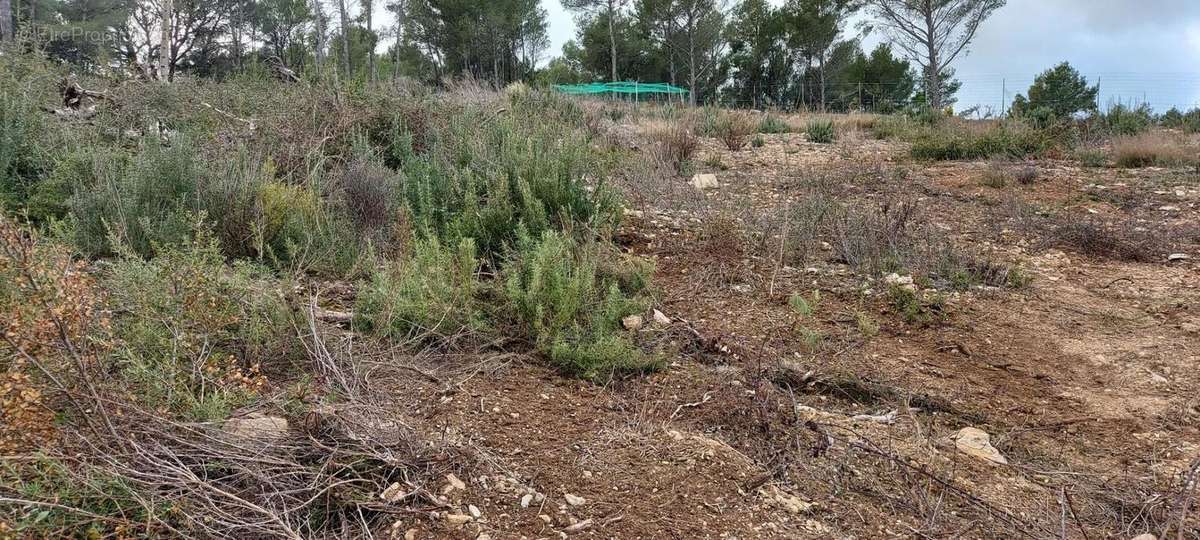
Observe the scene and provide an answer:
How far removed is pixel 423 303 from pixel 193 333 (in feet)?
2.61

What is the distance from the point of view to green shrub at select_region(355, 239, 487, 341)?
2867 millimetres

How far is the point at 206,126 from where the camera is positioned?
217 inches

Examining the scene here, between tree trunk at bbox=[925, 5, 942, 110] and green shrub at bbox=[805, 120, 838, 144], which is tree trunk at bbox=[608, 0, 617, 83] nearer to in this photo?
tree trunk at bbox=[925, 5, 942, 110]

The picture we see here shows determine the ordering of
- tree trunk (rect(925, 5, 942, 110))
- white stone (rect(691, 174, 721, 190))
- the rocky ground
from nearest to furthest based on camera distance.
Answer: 1. the rocky ground
2. white stone (rect(691, 174, 721, 190))
3. tree trunk (rect(925, 5, 942, 110))

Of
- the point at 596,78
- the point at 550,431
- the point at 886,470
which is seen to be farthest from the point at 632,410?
the point at 596,78

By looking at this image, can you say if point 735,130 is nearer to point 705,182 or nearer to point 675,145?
point 675,145

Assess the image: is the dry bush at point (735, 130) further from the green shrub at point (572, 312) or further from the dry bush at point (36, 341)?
the dry bush at point (36, 341)

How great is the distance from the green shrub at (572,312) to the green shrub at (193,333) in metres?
0.89

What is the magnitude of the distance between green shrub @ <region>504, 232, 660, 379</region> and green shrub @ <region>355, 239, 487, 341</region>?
18 centimetres

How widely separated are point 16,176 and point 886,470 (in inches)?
186

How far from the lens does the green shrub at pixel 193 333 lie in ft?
6.81

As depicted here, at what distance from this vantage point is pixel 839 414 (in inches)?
105

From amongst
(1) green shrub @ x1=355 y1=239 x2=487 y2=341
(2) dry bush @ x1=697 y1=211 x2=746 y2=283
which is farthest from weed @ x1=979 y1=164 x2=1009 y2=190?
(1) green shrub @ x1=355 y1=239 x2=487 y2=341

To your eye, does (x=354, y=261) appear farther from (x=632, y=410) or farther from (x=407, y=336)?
(x=632, y=410)
